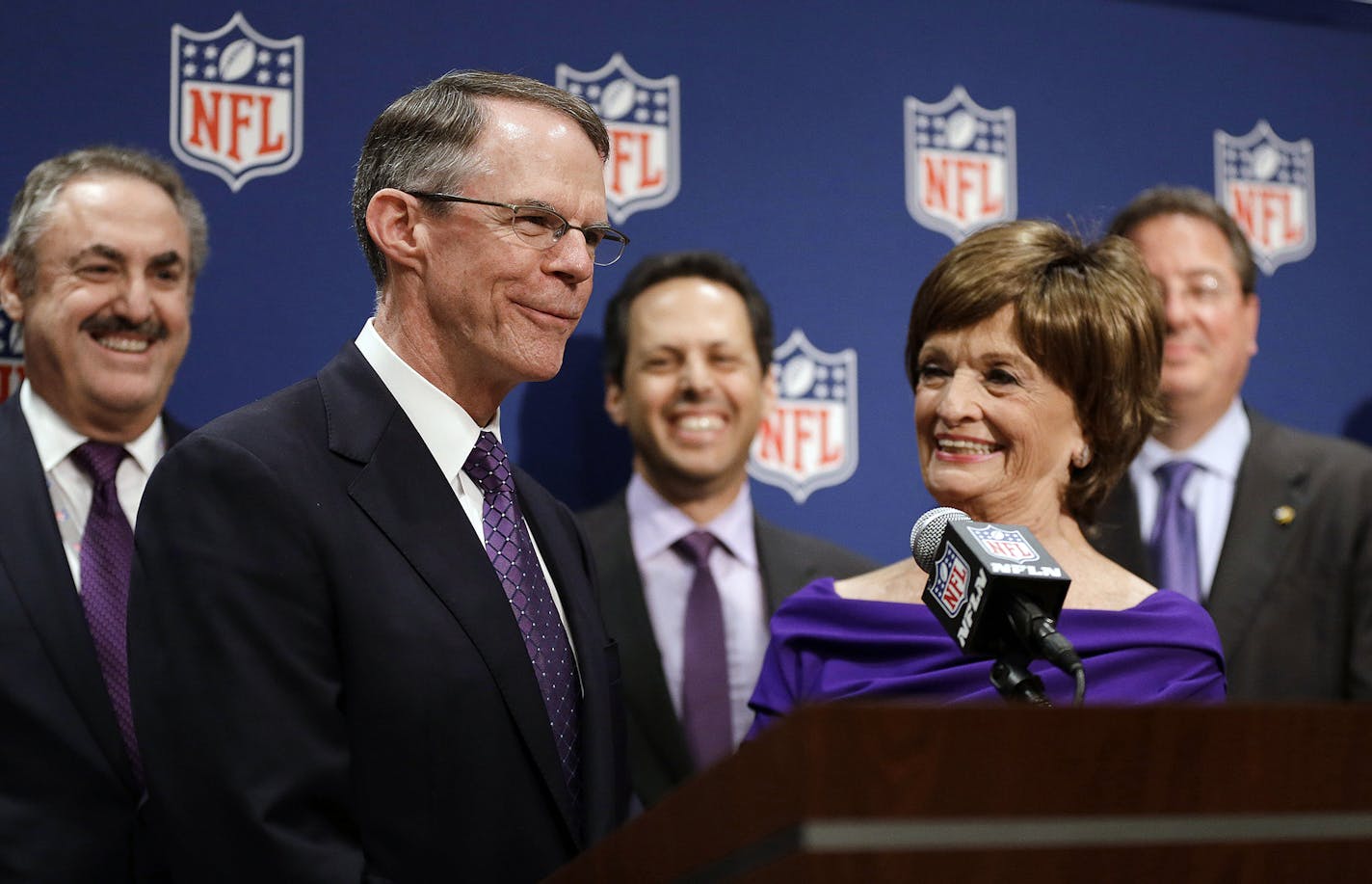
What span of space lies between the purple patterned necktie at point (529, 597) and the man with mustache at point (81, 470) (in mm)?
934

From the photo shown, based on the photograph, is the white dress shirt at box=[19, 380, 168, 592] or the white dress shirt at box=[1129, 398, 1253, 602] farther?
the white dress shirt at box=[1129, 398, 1253, 602]

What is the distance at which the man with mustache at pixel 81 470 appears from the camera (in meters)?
2.51

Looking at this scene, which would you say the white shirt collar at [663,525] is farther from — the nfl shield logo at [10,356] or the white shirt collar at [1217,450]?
the nfl shield logo at [10,356]

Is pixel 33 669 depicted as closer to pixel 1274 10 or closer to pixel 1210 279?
pixel 1210 279

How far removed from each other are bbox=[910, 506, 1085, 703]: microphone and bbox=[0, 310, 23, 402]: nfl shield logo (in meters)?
2.27

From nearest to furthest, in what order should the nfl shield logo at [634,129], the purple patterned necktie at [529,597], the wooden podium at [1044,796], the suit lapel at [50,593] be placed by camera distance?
the wooden podium at [1044,796] → the purple patterned necktie at [529,597] → the suit lapel at [50,593] → the nfl shield logo at [634,129]

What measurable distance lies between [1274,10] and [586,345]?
7.42 feet

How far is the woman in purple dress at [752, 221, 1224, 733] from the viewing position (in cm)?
235

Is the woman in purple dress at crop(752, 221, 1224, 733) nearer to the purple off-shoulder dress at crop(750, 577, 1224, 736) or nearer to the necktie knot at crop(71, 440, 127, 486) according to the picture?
the purple off-shoulder dress at crop(750, 577, 1224, 736)

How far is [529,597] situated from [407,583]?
0.76ft

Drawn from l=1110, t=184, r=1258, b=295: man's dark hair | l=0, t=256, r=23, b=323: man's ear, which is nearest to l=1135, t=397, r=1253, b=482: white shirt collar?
l=1110, t=184, r=1258, b=295: man's dark hair

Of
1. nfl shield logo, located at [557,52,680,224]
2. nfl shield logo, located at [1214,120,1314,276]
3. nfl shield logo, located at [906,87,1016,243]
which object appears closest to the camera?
nfl shield logo, located at [557,52,680,224]

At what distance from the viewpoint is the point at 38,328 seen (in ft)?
9.67

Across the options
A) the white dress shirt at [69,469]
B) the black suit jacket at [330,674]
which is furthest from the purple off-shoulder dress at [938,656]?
the white dress shirt at [69,469]
